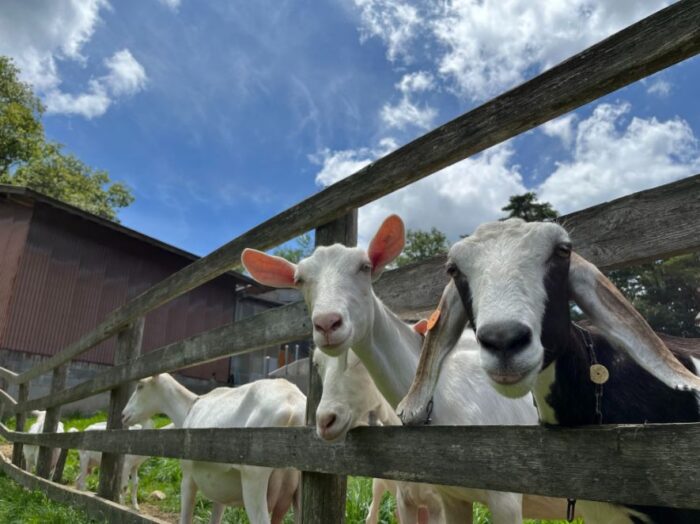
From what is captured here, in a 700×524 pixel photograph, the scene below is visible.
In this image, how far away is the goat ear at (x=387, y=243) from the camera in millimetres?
2506

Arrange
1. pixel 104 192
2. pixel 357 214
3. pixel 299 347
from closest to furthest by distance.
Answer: pixel 357 214 → pixel 299 347 → pixel 104 192

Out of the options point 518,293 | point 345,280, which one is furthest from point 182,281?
point 518,293

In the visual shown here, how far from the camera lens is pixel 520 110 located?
6.56ft

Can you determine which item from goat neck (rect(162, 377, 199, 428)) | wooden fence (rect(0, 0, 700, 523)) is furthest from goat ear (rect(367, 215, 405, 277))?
goat neck (rect(162, 377, 199, 428))

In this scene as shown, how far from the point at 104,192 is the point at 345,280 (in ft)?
151

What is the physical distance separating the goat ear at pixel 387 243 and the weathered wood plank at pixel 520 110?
0.17 m

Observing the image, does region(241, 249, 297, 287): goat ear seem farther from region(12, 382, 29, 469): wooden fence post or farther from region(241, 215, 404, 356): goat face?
region(12, 382, 29, 469): wooden fence post

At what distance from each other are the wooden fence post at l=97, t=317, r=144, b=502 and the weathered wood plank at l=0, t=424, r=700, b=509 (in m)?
3.15

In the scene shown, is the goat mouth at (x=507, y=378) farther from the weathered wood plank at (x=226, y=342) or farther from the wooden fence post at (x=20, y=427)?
the wooden fence post at (x=20, y=427)

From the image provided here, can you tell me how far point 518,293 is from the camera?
5.22 ft

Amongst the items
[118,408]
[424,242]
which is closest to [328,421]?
[118,408]

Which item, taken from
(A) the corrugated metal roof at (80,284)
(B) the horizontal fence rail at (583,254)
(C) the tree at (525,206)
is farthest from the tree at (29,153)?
(B) the horizontal fence rail at (583,254)

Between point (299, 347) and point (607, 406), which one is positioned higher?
point (299, 347)

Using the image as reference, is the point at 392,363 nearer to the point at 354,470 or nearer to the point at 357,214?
the point at 354,470
